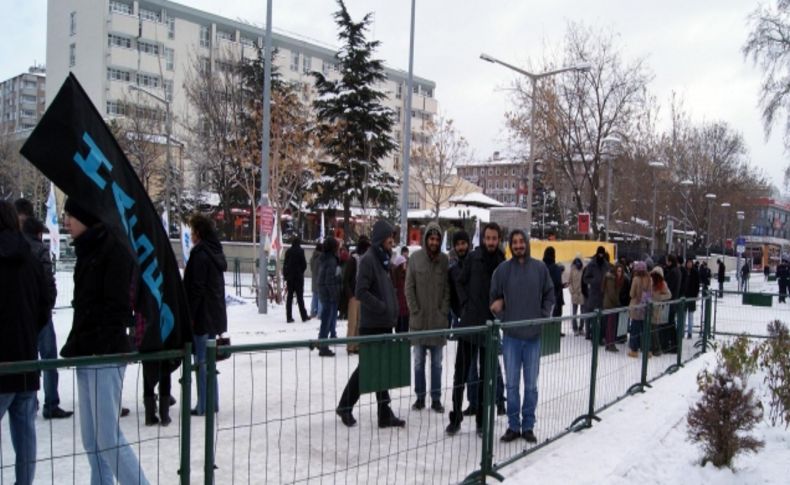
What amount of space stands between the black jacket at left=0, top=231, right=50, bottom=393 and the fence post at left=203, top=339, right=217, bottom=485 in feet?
3.70

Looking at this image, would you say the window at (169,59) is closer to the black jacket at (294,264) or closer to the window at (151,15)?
the window at (151,15)

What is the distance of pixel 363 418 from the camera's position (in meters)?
6.12

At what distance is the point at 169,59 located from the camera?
195 ft

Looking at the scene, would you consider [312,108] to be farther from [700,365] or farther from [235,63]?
[700,365]

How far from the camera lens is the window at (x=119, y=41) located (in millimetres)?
55344

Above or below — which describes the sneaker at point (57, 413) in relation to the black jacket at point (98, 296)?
below

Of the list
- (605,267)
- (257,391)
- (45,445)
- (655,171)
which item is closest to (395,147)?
(655,171)

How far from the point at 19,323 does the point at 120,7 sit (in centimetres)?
5996

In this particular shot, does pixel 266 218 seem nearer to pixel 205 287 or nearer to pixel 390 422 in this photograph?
pixel 205 287

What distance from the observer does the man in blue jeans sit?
582cm

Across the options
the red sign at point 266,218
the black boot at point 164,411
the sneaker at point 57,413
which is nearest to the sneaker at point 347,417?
the black boot at point 164,411

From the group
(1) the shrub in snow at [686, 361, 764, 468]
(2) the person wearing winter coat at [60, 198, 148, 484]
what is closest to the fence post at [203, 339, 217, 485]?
(2) the person wearing winter coat at [60, 198, 148, 484]

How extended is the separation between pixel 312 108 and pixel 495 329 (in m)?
31.0

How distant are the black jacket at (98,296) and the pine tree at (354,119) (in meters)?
29.0
